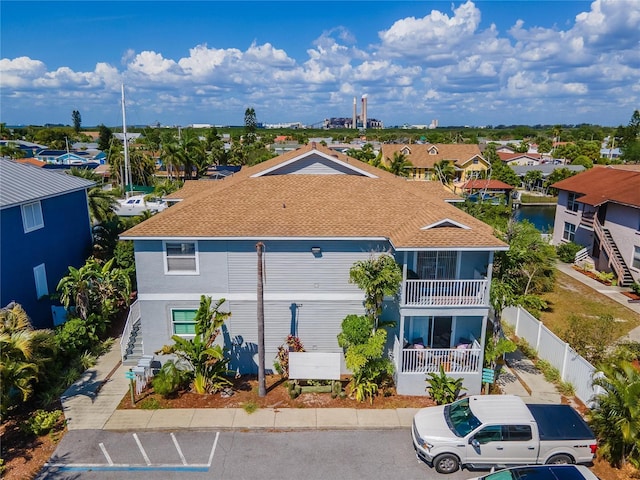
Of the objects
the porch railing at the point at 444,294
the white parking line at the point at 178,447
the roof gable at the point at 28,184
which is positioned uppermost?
the roof gable at the point at 28,184

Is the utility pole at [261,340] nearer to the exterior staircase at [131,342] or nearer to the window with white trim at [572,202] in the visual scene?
the exterior staircase at [131,342]

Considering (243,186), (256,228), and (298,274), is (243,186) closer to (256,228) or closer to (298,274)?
(256,228)

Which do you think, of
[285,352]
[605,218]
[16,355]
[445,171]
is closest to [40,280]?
[16,355]

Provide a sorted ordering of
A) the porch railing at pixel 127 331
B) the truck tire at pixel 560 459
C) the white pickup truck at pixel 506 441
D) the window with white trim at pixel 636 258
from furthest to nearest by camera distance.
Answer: the window with white trim at pixel 636 258 < the porch railing at pixel 127 331 < the truck tire at pixel 560 459 < the white pickup truck at pixel 506 441

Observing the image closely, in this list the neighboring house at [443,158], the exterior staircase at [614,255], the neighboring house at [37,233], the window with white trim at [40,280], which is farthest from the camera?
the neighboring house at [443,158]

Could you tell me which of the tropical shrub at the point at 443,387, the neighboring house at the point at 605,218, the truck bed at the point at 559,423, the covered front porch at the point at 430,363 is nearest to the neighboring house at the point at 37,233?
the covered front porch at the point at 430,363

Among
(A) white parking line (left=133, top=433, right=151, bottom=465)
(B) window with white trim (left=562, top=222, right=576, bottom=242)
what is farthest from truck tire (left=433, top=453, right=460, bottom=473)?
(B) window with white trim (left=562, top=222, right=576, bottom=242)

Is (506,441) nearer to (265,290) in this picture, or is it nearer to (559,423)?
(559,423)
